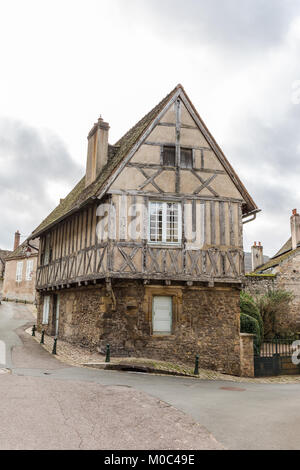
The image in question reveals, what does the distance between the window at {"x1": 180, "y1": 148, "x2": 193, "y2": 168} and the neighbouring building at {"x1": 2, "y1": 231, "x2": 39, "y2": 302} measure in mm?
20093

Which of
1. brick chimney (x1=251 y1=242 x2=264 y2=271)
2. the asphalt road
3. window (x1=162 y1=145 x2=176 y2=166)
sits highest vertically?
window (x1=162 y1=145 x2=176 y2=166)

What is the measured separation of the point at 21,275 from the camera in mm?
32000

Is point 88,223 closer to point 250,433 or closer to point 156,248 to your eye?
point 156,248

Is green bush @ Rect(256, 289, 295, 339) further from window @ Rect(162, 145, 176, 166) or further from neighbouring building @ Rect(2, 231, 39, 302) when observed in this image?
neighbouring building @ Rect(2, 231, 39, 302)

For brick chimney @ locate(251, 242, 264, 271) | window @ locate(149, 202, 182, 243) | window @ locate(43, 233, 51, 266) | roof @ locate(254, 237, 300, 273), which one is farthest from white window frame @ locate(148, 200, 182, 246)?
brick chimney @ locate(251, 242, 264, 271)

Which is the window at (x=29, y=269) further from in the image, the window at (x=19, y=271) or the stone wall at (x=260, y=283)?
the stone wall at (x=260, y=283)

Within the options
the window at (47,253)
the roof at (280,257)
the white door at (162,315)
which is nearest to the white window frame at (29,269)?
the window at (47,253)

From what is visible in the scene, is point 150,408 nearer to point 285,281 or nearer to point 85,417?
point 85,417

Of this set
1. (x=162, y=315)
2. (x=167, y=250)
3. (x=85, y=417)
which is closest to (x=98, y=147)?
(x=167, y=250)

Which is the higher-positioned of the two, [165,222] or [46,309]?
[165,222]

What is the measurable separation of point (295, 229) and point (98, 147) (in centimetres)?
1595

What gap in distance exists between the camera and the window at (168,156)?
12.5 m

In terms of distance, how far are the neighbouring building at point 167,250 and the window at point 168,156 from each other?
0.03 meters

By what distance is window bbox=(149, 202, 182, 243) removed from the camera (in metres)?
11.9
